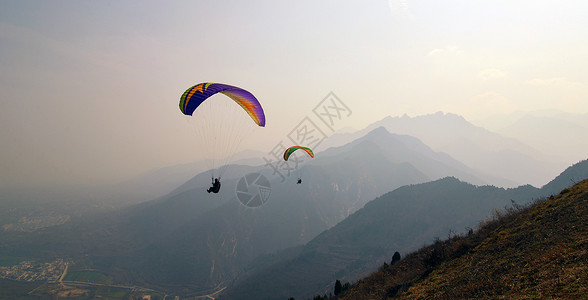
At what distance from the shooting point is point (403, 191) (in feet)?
595

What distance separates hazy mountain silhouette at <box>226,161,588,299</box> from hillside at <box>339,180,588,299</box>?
Answer: 320 feet

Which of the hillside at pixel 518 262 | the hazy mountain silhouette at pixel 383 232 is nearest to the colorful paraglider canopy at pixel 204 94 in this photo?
the hillside at pixel 518 262

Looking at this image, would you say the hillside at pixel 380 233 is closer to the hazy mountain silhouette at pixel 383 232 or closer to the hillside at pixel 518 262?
the hazy mountain silhouette at pixel 383 232

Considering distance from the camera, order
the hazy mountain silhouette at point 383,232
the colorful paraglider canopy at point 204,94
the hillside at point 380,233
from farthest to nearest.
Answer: the hillside at point 380,233 → the hazy mountain silhouette at point 383,232 → the colorful paraglider canopy at point 204,94

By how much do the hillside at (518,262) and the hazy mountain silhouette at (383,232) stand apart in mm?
97681

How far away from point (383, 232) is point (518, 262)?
160m

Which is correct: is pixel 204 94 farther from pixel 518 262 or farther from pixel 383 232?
pixel 383 232

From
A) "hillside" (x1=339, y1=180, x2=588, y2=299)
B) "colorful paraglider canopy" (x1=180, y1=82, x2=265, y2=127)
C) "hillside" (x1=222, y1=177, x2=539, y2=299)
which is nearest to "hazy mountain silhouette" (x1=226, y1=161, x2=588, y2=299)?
"hillside" (x1=222, y1=177, x2=539, y2=299)

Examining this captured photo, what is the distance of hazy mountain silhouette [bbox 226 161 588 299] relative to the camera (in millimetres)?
124812

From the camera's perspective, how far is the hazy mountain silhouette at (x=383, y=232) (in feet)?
409

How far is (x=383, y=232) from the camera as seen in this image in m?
162

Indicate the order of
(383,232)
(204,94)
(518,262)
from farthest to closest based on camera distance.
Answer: (383,232) → (204,94) → (518,262)

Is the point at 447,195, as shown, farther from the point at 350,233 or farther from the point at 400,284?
the point at 400,284

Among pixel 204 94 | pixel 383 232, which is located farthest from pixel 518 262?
pixel 383 232
